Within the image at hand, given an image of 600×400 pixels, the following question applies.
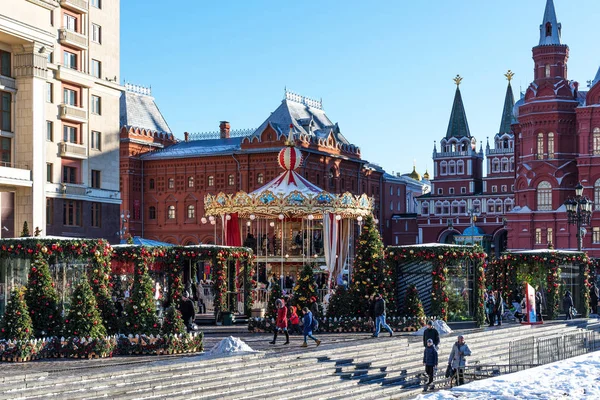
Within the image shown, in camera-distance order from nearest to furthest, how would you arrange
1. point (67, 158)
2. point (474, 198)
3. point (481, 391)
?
1. point (481, 391)
2. point (67, 158)
3. point (474, 198)

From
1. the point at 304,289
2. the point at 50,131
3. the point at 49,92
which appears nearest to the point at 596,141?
the point at 50,131

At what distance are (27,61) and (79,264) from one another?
1698cm

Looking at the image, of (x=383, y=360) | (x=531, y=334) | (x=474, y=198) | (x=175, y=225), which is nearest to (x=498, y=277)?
(x=531, y=334)

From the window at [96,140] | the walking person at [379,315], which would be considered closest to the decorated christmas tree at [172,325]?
the walking person at [379,315]

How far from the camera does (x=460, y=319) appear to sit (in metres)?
31.1

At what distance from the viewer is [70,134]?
45625 millimetres

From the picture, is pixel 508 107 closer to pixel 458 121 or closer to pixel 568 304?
pixel 458 121

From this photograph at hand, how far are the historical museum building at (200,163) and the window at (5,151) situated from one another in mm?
34110

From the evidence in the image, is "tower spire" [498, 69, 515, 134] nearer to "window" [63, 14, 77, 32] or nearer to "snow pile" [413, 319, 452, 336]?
"window" [63, 14, 77, 32]

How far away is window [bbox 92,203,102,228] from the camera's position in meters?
46.4

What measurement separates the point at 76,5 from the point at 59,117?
226 inches

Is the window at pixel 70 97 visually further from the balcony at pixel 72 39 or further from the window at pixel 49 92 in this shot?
the balcony at pixel 72 39

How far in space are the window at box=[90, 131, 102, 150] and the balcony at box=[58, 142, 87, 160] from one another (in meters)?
1.00

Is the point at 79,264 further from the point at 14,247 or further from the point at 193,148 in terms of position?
the point at 193,148
